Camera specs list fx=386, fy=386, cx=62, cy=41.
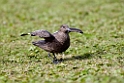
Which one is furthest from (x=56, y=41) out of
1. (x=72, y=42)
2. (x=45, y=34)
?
(x=72, y=42)

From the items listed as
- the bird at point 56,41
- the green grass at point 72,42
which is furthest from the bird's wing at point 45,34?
the green grass at point 72,42

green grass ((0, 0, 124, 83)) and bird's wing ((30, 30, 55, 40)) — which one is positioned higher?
bird's wing ((30, 30, 55, 40))

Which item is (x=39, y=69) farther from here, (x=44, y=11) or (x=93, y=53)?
(x=44, y=11)

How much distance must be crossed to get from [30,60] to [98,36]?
321 cm

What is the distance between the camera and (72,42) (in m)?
11.2

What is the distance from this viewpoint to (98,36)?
11.8m

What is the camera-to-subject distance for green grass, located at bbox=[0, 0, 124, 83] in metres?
7.76

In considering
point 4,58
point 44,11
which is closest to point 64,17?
point 44,11

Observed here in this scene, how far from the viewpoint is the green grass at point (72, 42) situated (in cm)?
776

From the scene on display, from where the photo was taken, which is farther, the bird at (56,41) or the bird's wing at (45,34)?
the bird at (56,41)

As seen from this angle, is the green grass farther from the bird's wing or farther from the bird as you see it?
the bird's wing

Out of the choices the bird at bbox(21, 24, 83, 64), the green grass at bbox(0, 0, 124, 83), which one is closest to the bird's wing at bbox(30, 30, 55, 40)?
the bird at bbox(21, 24, 83, 64)

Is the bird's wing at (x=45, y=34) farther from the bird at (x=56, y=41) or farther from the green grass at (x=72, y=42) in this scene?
the green grass at (x=72, y=42)

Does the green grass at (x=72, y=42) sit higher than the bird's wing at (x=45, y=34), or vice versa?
the bird's wing at (x=45, y=34)
